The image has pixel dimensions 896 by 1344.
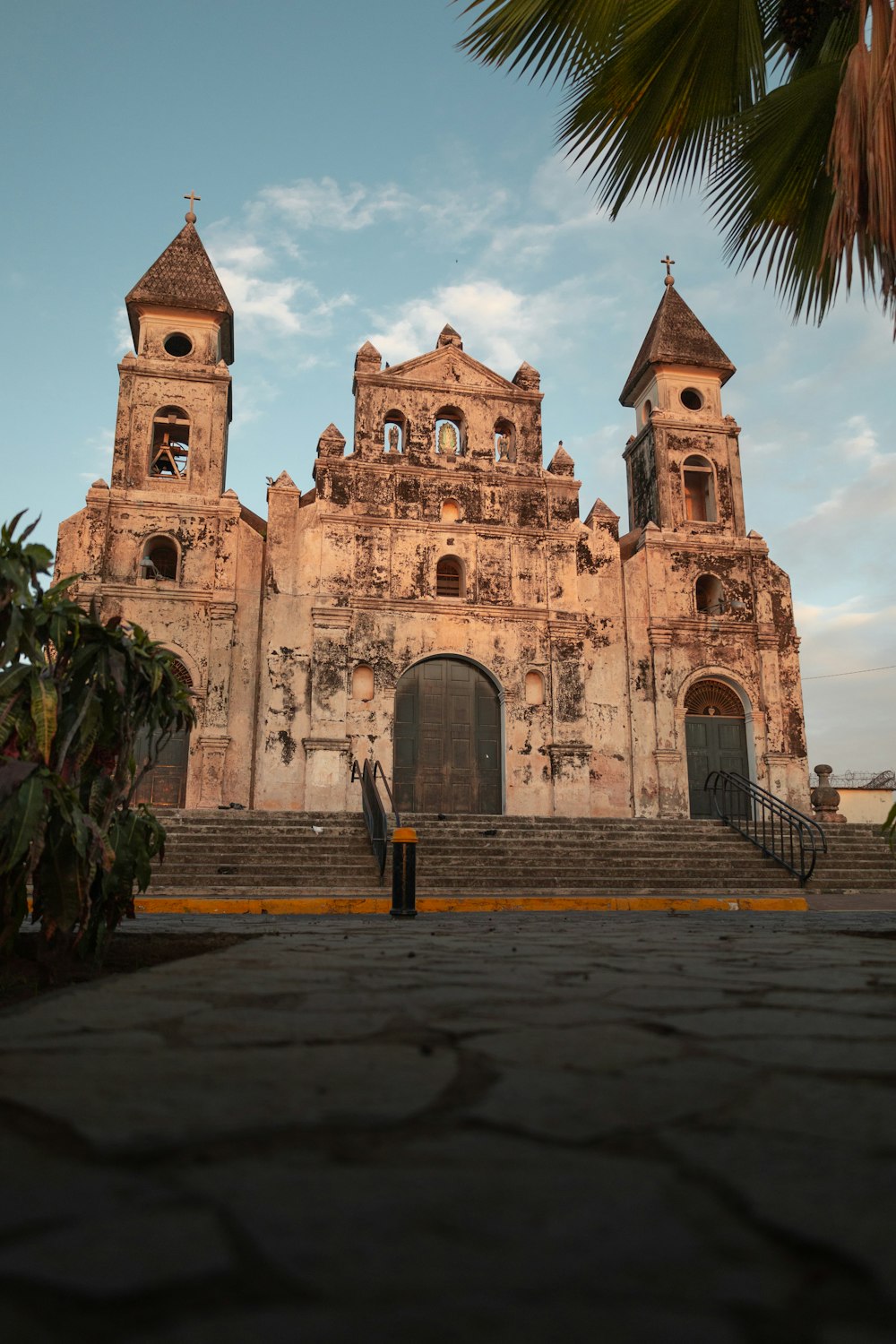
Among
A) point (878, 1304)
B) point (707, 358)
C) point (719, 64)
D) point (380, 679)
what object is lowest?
point (878, 1304)

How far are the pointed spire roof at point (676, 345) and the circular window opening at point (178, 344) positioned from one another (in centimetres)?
1012

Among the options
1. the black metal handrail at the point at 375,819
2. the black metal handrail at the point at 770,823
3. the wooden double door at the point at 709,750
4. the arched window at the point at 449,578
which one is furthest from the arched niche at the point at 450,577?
the black metal handrail at the point at 770,823

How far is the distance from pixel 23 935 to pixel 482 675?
47.8 ft

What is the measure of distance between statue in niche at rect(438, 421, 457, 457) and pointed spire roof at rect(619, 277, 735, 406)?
15.9ft

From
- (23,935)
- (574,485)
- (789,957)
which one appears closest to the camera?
(789,957)

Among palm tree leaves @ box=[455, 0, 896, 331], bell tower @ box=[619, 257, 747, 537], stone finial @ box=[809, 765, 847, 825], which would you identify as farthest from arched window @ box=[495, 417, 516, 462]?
palm tree leaves @ box=[455, 0, 896, 331]

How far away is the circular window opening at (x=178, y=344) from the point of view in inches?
797

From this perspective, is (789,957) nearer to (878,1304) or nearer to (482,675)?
(878,1304)

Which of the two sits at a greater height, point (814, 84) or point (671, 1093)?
point (814, 84)

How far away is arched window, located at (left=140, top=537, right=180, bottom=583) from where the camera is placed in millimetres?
18562

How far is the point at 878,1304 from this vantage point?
37.3 inches

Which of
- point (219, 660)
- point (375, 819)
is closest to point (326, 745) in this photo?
point (219, 660)

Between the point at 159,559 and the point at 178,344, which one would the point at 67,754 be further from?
the point at 178,344

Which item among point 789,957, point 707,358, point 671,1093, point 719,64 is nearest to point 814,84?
point 719,64
